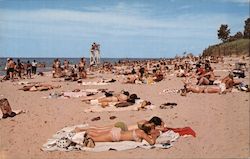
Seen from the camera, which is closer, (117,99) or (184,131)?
(184,131)

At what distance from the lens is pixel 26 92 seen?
16.5m

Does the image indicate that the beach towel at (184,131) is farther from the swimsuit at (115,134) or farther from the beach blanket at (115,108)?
the beach blanket at (115,108)

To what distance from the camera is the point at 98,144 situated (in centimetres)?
748

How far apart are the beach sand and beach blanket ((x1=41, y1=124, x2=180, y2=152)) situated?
127 mm

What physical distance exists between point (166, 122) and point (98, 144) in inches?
83.4


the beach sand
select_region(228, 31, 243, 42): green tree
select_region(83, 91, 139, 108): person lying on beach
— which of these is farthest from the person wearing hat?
select_region(228, 31, 243, 42): green tree

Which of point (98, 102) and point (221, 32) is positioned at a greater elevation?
point (221, 32)

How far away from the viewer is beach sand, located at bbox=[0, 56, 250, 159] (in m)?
7.09

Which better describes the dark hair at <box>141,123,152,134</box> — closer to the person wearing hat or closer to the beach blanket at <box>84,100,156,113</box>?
the beach blanket at <box>84,100,156,113</box>

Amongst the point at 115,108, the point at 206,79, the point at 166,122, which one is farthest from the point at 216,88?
Answer: the point at 166,122

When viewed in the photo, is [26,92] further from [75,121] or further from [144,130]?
[144,130]

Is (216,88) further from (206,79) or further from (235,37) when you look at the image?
(235,37)

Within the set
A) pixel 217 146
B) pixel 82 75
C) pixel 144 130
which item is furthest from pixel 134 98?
pixel 82 75

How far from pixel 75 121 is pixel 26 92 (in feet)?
23.8
